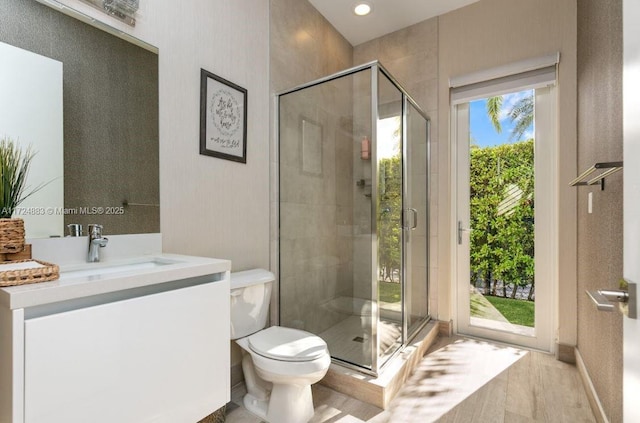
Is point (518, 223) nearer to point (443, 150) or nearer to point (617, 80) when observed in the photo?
point (443, 150)

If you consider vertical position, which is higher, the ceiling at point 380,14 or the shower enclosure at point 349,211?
the ceiling at point 380,14

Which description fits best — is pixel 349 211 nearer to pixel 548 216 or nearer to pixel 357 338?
pixel 357 338

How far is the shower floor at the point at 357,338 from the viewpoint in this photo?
209cm

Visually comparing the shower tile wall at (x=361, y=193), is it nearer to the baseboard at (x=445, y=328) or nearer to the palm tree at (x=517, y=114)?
the baseboard at (x=445, y=328)

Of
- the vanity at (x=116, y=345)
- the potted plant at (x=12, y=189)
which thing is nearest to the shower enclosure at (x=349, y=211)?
the vanity at (x=116, y=345)

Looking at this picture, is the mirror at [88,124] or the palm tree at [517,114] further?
the palm tree at [517,114]

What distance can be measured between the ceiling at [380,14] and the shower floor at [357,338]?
8.37 ft

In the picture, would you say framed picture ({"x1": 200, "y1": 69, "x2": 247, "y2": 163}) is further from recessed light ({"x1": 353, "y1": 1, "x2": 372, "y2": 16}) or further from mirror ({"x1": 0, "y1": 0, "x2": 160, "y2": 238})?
recessed light ({"x1": 353, "y1": 1, "x2": 372, "y2": 16})

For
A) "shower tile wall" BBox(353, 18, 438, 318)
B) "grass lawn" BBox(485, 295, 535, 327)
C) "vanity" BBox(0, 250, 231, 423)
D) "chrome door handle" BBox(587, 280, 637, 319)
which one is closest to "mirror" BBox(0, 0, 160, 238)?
"vanity" BBox(0, 250, 231, 423)

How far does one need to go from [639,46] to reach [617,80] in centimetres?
114

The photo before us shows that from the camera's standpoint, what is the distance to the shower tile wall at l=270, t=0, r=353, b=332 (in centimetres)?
235

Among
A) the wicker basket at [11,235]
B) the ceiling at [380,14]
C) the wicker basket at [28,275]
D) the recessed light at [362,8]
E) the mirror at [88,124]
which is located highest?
the ceiling at [380,14]

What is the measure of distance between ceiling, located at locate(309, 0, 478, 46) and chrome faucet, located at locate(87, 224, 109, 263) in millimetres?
2442

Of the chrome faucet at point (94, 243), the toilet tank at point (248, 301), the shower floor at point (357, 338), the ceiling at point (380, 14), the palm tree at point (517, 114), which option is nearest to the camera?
the chrome faucet at point (94, 243)
